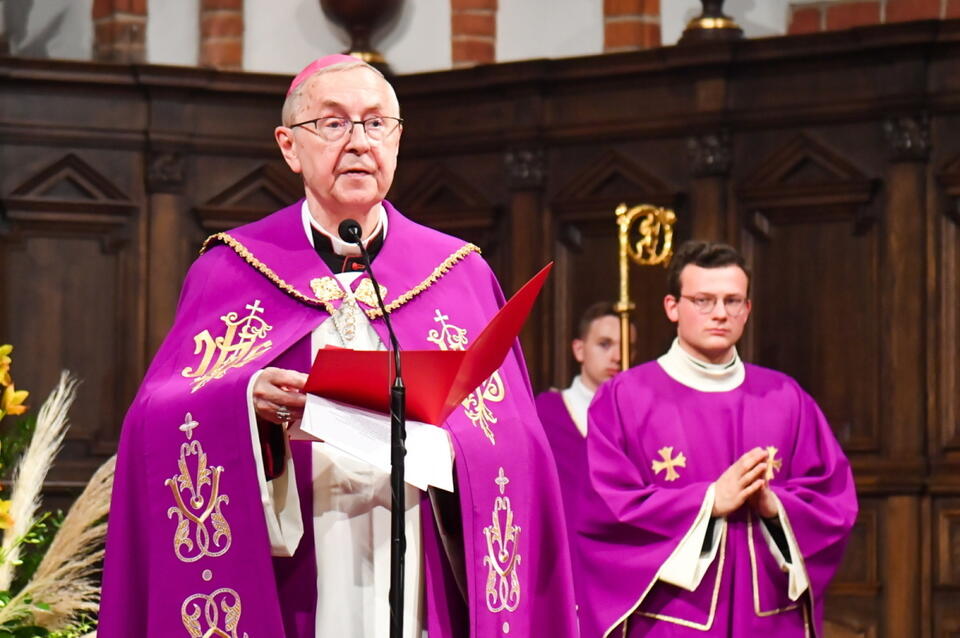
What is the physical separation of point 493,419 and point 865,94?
15.7 feet

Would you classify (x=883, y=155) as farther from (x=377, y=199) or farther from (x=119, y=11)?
(x=377, y=199)

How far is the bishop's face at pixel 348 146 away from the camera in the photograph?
10.8 ft

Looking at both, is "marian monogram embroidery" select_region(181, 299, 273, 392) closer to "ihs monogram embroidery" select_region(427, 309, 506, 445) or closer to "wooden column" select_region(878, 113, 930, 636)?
"ihs monogram embroidery" select_region(427, 309, 506, 445)

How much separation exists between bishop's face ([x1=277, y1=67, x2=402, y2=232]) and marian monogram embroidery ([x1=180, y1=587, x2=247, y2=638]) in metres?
0.81

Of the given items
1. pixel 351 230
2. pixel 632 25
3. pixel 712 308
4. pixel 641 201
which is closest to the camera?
pixel 351 230

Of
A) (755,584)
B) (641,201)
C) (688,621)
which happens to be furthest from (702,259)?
(641,201)

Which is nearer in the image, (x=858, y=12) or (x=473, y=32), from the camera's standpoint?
(x=858, y=12)

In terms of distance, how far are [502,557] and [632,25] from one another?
5.67m

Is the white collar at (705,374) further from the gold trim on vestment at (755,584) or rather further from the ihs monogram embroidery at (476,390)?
the ihs monogram embroidery at (476,390)

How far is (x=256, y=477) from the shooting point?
3.09 metres

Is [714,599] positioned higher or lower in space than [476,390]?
lower

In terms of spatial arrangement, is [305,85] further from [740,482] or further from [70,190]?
[70,190]

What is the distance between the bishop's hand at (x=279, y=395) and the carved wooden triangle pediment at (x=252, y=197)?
554 centimetres

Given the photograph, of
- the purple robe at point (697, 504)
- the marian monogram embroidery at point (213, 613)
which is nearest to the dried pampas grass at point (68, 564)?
the marian monogram embroidery at point (213, 613)
